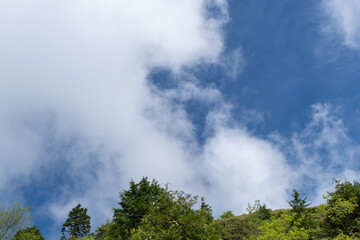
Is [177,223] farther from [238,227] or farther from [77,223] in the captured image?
[77,223]

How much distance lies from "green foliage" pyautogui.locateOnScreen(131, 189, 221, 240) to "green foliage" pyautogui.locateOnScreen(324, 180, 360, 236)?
17.0 metres

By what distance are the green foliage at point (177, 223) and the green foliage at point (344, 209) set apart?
17.0 meters

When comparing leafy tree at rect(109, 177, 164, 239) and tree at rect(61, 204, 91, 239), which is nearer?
leafy tree at rect(109, 177, 164, 239)

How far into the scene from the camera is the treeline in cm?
2072

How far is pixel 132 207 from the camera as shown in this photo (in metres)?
42.2

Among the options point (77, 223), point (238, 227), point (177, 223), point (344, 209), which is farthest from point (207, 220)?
point (77, 223)

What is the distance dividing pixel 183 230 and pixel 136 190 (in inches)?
1051

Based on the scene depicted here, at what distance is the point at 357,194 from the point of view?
101 feet

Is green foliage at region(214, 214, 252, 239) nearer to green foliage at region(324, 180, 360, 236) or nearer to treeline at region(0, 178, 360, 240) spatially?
treeline at region(0, 178, 360, 240)

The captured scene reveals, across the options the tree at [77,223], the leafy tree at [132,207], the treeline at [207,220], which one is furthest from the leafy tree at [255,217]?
the tree at [77,223]

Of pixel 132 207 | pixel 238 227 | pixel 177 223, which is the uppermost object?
pixel 132 207

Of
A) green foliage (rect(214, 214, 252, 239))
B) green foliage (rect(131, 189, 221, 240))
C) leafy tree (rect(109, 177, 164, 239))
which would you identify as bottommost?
green foliage (rect(131, 189, 221, 240))

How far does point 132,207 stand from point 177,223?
23909mm

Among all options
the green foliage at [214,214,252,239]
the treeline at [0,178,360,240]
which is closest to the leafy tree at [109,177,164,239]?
the treeline at [0,178,360,240]
